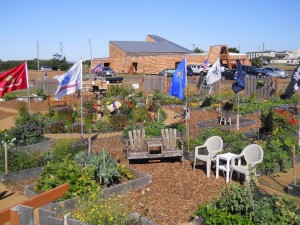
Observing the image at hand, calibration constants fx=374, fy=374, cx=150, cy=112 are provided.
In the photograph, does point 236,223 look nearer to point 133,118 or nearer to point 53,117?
point 133,118

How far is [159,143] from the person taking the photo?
32.5 feet

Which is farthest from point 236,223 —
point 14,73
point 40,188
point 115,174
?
point 14,73

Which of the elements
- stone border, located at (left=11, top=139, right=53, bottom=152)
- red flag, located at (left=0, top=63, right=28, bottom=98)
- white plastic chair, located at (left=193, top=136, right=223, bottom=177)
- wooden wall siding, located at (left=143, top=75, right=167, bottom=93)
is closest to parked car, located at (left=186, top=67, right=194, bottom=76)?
wooden wall siding, located at (left=143, top=75, right=167, bottom=93)

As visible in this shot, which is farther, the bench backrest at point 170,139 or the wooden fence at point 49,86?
the wooden fence at point 49,86

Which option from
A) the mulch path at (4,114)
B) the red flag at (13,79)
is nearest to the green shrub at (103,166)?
the red flag at (13,79)

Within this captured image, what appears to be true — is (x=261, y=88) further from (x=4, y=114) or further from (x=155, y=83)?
(x=4, y=114)

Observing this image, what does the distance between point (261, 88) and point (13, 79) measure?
16.6 m

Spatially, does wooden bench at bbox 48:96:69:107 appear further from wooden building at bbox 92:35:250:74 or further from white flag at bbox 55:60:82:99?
wooden building at bbox 92:35:250:74

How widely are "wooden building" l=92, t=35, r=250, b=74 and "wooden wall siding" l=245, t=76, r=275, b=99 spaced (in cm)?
2258

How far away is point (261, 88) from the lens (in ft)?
77.8

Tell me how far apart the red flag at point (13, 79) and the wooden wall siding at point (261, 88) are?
15.3 meters

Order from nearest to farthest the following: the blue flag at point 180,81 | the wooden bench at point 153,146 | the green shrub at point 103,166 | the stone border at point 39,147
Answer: the green shrub at point 103,166, the wooden bench at point 153,146, the stone border at point 39,147, the blue flag at point 180,81

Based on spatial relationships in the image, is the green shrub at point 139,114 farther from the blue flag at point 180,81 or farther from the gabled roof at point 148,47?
the gabled roof at point 148,47

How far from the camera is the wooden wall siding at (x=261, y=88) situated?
75.5 feet
